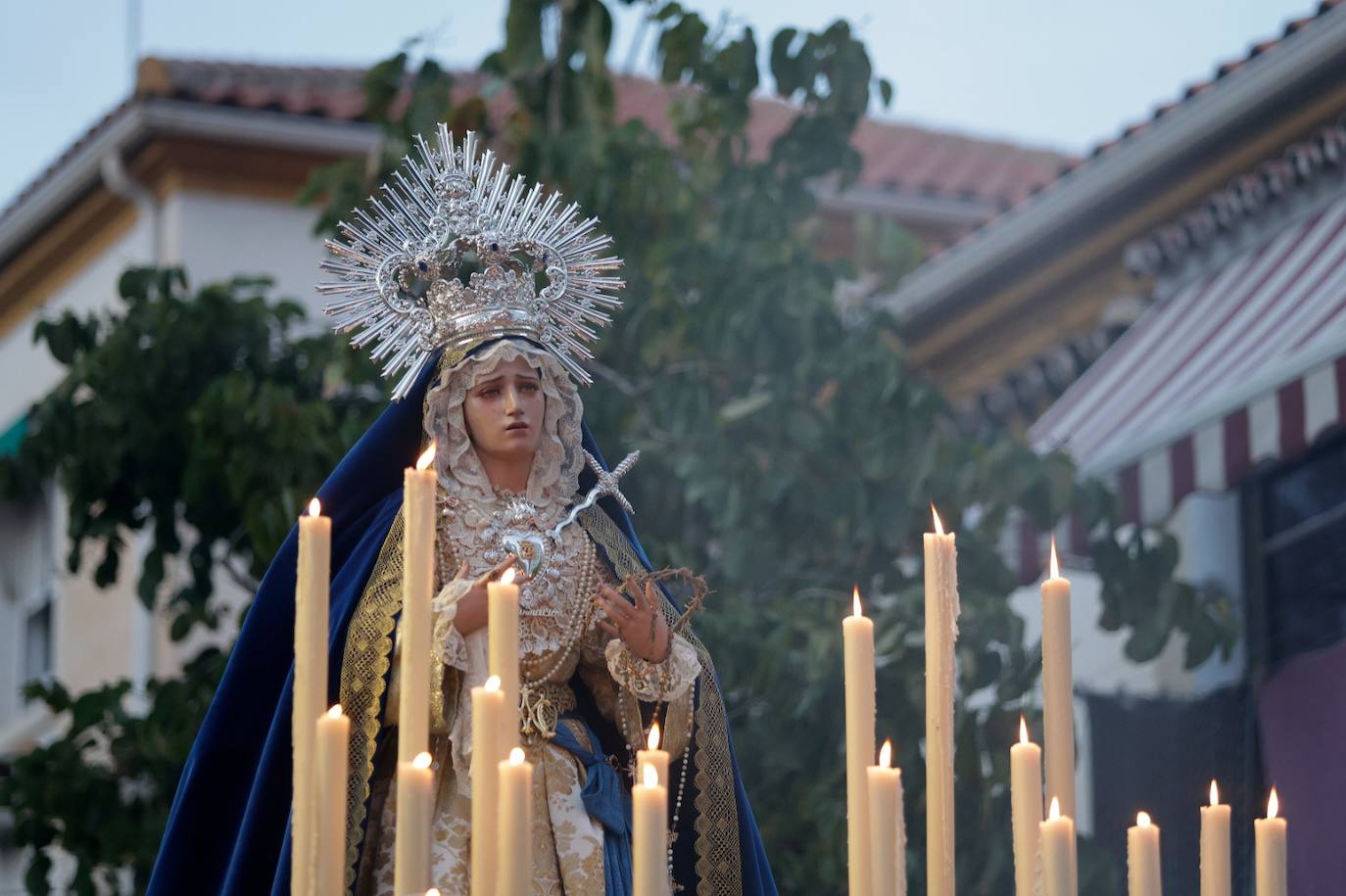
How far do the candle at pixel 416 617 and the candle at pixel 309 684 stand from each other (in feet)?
0.30

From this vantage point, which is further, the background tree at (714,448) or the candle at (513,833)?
the background tree at (714,448)

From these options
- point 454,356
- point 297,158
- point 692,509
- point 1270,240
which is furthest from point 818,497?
point 297,158

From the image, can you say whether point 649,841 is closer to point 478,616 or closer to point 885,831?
point 885,831

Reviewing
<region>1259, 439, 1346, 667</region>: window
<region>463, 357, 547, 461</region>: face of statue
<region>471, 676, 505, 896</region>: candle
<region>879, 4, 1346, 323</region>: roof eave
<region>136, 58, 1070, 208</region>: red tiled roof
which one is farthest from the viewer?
<region>136, 58, 1070, 208</region>: red tiled roof

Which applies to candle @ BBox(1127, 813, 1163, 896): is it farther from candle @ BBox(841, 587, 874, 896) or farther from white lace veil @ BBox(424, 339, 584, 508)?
white lace veil @ BBox(424, 339, 584, 508)

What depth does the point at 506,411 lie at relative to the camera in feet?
14.4

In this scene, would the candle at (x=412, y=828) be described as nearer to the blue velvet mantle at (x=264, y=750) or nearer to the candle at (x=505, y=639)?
the candle at (x=505, y=639)

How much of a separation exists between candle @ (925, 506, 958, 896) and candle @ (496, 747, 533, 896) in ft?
1.54

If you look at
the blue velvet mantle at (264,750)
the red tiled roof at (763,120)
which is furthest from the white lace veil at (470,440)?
the red tiled roof at (763,120)

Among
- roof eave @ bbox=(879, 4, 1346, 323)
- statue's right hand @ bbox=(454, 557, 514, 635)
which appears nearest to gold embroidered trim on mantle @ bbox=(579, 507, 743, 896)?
statue's right hand @ bbox=(454, 557, 514, 635)

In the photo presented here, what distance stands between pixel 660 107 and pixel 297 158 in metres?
2.22

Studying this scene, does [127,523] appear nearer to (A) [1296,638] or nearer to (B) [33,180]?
(A) [1296,638]

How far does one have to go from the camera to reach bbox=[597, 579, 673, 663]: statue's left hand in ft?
13.8

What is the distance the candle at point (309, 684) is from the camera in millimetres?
2826
